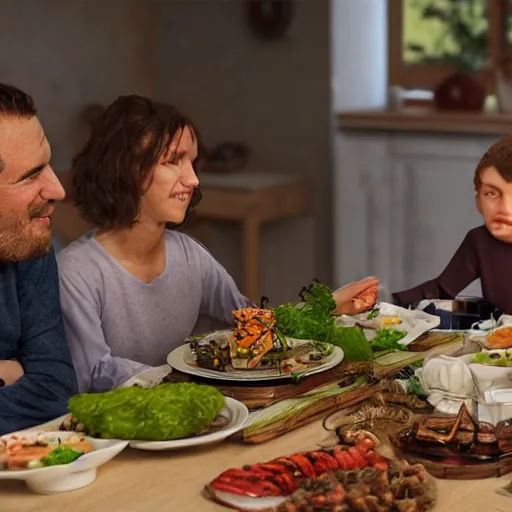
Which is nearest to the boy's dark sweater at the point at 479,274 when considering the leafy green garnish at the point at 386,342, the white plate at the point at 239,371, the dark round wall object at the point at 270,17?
the leafy green garnish at the point at 386,342

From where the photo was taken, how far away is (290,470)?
1451 millimetres

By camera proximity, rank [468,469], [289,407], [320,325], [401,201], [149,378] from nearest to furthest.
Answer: [468,469]
[289,407]
[149,378]
[320,325]
[401,201]

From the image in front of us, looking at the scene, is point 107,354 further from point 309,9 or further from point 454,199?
point 309,9

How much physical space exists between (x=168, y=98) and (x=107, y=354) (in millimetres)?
3649

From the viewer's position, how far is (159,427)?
5.10 ft

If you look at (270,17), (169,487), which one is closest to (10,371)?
(169,487)

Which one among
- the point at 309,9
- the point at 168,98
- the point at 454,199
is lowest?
the point at 454,199

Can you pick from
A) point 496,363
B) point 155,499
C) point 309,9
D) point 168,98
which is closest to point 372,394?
point 496,363

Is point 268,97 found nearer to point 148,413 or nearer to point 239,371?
point 239,371

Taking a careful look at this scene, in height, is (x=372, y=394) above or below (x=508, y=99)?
below

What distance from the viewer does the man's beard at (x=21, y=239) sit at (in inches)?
76.1

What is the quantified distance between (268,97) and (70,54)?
0.98m

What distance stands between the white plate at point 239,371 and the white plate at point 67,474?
309mm

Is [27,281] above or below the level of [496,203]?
below
